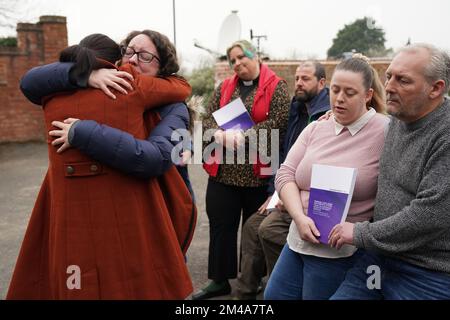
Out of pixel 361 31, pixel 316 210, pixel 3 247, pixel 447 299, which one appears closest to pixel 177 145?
pixel 316 210

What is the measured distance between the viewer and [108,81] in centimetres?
176

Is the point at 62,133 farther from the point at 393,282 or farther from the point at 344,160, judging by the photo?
the point at 393,282

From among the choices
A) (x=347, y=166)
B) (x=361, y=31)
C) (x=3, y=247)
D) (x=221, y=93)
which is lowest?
(x=3, y=247)

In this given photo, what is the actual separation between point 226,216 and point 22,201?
165 inches

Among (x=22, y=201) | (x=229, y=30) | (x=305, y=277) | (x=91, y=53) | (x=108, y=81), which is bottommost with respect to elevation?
(x=22, y=201)

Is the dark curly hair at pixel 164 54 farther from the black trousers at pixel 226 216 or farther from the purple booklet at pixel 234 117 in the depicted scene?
the black trousers at pixel 226 216

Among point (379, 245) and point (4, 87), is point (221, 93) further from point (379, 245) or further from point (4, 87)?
point (4, 87)

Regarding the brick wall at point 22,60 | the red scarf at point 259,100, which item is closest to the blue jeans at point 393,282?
the red scarf at point 259,100

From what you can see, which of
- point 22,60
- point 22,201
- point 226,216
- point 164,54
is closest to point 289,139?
point 226,216

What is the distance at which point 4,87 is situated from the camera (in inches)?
432

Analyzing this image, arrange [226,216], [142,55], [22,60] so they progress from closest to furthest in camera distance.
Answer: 1. [142,55]
2. [226,216]
3. [22,60]

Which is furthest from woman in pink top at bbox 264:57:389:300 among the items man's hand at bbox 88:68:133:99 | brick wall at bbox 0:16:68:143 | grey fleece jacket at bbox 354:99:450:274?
brick wall at bbox 0:16:68:143

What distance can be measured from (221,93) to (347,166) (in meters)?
1.79
